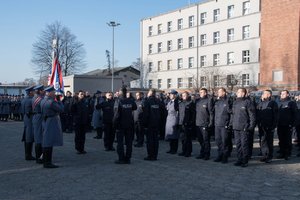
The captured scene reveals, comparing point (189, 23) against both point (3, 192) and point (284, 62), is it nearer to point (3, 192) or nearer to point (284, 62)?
point (284, 62)

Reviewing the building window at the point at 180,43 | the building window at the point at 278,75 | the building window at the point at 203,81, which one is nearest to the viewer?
the building window at the point at 278,75

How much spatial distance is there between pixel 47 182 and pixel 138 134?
6.83 meters

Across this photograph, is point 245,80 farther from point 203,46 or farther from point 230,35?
point 203,46

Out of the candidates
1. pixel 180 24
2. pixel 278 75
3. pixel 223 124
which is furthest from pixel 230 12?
pixel 223 124

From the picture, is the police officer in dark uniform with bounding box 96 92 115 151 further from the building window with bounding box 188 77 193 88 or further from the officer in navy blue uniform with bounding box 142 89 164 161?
the building window with bounding box 188 77 193 88

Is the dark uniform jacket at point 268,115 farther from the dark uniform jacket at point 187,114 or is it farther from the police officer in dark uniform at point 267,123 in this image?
the dark uniform jacket at point 187,114

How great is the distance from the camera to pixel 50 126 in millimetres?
10203

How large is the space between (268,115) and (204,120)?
179 centimetres

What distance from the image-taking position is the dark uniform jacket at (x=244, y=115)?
10.3 meters

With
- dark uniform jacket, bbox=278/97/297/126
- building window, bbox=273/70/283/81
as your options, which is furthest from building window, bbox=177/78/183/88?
dark uniform jacket, bbox=278/97/297/126

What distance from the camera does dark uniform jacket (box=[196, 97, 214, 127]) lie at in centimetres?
1159

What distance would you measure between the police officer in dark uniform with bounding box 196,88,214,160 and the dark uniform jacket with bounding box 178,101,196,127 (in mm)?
498

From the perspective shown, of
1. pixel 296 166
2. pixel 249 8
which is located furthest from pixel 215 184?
pixel 249 8

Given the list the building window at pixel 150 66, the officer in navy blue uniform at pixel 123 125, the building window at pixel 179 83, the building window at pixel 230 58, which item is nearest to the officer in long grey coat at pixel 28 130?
the officer in navy blue uniform at pixel 123 125
